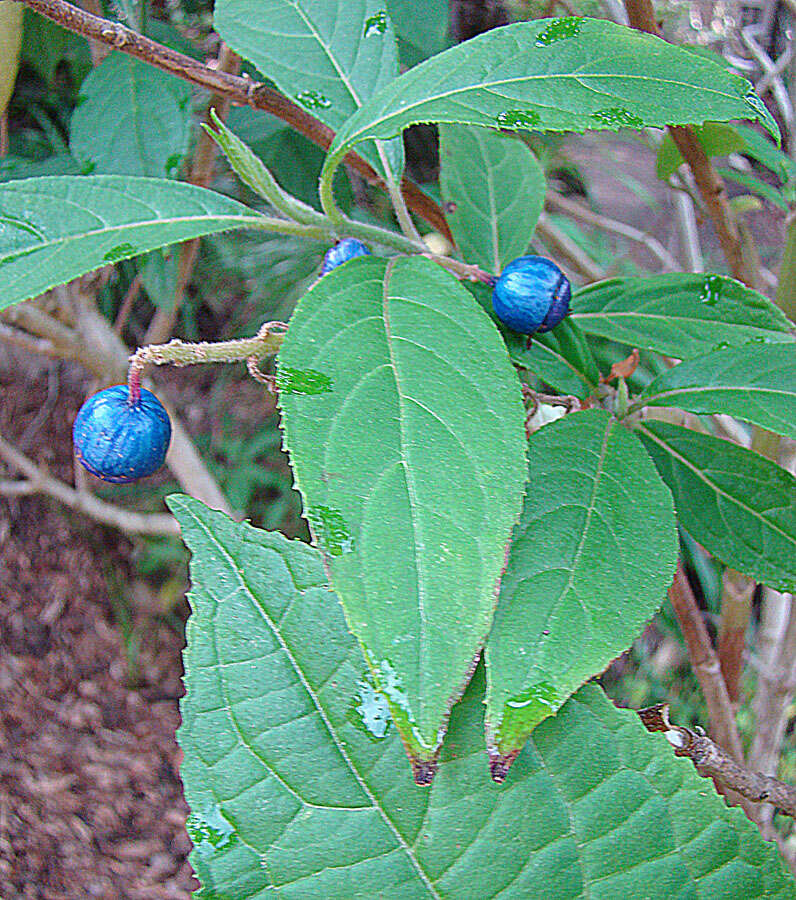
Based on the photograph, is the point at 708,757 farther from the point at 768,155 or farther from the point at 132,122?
the point at 132,122

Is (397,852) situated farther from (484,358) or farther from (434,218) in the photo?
(434,218)

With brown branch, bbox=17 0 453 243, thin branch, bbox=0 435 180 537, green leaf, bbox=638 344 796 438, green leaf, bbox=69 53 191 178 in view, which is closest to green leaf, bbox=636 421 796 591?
green leaf, bbox=638 344 796 438

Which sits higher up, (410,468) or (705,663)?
(410,468)

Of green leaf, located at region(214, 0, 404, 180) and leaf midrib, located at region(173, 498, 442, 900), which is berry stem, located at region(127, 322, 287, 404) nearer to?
leaf midrib, located at region(173, 498, 442, 900)

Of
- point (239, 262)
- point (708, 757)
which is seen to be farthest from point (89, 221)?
point (239, 262)

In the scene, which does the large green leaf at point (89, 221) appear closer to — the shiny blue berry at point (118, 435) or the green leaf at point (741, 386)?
the shiny blue berry at point (118, 435)

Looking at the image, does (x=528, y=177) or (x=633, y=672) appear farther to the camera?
(x=633, y=672)

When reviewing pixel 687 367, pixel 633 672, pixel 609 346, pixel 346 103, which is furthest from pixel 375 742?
pixel 633 672

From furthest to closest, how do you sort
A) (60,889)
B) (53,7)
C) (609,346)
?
(60,889)
(609,346)
(53,7)
